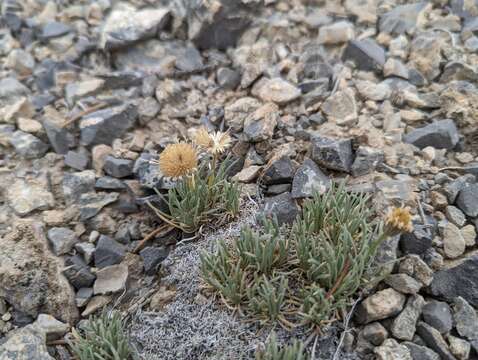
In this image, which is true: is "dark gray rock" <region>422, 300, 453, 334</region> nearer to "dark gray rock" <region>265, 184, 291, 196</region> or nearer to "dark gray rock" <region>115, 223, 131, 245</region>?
"dark gray rock" <region>265, 184, 291, 196</region>

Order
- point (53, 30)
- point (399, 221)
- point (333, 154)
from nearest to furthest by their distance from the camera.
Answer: point (399, 221), point (333, 154), point (53, 30)

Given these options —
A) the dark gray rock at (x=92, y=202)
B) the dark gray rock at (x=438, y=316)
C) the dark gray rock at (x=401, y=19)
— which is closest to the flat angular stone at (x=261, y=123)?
the dark gray rock at (x=92, y=202)

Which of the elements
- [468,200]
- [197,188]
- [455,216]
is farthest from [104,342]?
[468,200]

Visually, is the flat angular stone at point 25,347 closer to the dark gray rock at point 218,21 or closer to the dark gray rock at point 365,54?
the dark gray rock at point 218,21

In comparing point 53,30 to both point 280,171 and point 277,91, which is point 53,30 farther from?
point 280,171

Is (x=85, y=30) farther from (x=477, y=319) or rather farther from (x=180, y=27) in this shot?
(x=477, y=319)

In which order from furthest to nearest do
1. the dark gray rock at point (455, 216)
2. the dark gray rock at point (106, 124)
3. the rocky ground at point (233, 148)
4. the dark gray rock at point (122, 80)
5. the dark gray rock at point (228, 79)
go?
the dark gray rock at point (122, 80) → the dark gray rock at point (228, 79) → the dark gray rock at point (106, 124) → the dark gray rock at point (455, 216) → the rocky ground at point (233, 148)

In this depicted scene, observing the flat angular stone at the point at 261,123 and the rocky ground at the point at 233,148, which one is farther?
the flat angular stone at the point at 261,123
